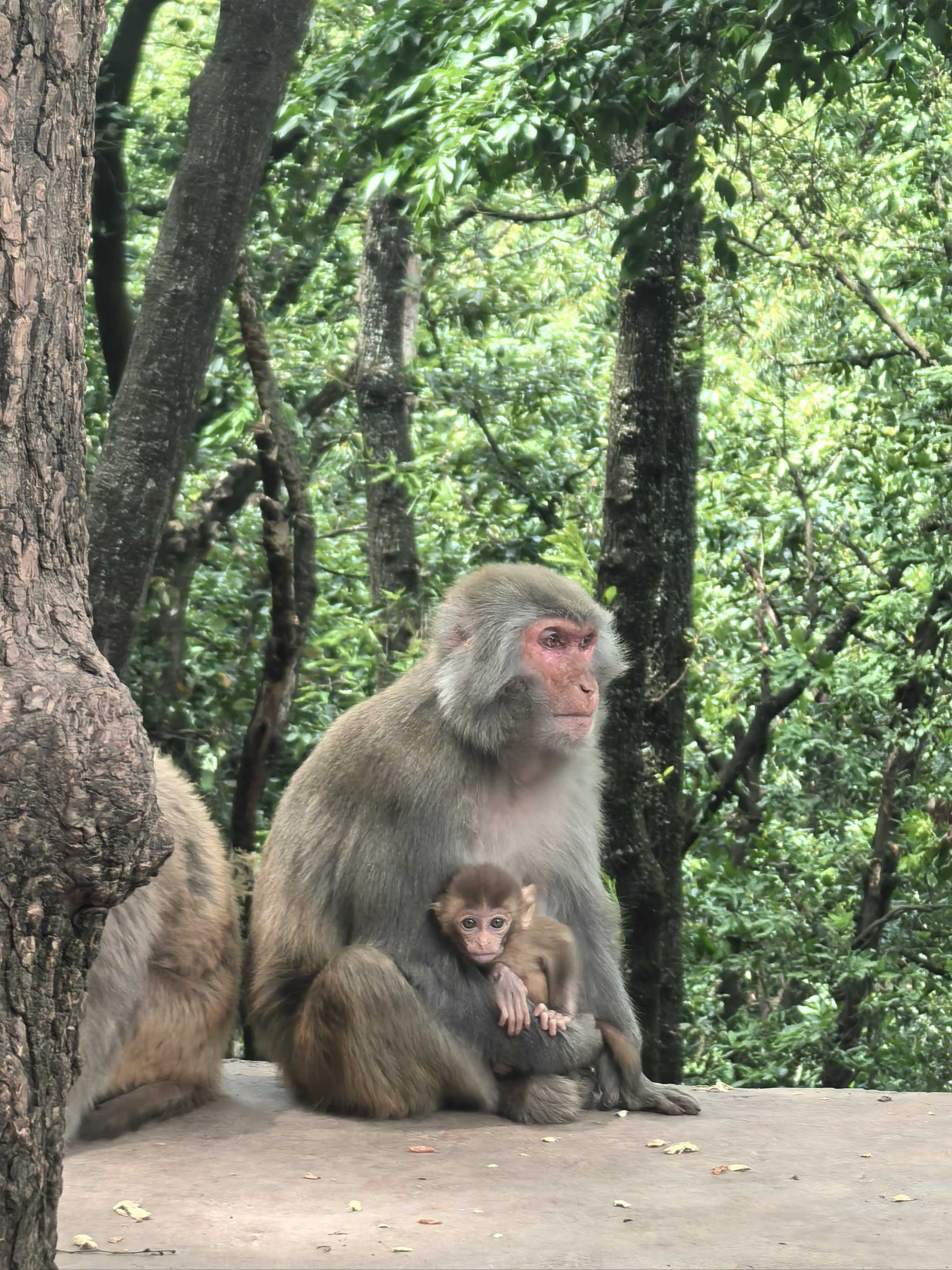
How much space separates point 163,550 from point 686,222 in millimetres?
3069

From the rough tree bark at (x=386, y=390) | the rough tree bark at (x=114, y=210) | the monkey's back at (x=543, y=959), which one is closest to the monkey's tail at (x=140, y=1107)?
the monkey's back at (x=543, y=959)

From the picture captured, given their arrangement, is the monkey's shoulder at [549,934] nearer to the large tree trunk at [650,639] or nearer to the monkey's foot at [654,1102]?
the monkey's foot at [654,1102]

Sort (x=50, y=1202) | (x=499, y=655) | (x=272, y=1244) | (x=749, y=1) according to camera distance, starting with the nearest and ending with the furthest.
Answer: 1. (x=50, y=1202)
2. (x=272, y=1244)
3. (x=499, y=655)
4. (x=749, y=1)

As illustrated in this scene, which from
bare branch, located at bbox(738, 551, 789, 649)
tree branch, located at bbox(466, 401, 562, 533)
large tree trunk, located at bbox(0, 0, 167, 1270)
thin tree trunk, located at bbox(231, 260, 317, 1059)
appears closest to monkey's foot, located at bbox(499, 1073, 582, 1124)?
thin tree trunk, located at bbox(231, 260, 317, 1059)

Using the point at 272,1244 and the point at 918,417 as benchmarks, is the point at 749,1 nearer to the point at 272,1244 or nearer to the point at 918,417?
the point at 918,417

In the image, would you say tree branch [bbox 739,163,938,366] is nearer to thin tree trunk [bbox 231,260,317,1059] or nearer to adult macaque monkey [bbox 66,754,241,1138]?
thin tree trunk [bbox 231,260,317,1059]

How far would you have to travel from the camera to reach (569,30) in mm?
5758

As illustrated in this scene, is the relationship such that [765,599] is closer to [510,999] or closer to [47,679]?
[510,999]

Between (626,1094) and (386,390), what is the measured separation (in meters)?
6.02

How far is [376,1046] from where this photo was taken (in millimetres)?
4320

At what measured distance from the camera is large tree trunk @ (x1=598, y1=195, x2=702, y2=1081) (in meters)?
6.71

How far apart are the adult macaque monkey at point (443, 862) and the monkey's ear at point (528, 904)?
134mm

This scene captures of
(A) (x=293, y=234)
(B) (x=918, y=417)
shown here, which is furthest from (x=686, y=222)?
(A) (x=293, y=234)

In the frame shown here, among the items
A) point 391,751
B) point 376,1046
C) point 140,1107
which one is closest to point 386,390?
point 391,751
